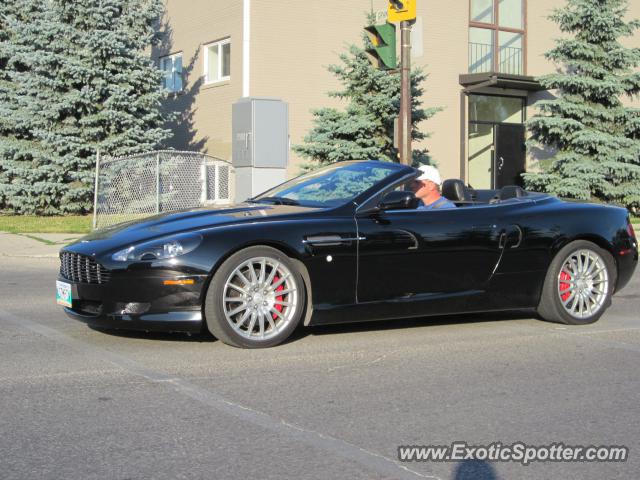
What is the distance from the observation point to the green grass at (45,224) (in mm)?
17594

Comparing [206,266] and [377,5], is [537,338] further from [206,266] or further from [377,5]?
[377,5]

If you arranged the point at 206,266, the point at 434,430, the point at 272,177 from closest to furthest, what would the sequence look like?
1. the point at 434,430
2. the point at 206,266
3. the point at 272,177

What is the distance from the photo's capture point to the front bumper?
19.9 ft

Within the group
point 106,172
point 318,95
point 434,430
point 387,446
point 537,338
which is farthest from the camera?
point 318,95

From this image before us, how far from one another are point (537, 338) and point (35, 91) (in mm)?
15874

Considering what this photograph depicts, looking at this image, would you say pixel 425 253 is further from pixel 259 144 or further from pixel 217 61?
pixel 217 61

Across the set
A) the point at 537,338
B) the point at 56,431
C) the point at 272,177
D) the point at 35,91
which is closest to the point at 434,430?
the point at 56,431

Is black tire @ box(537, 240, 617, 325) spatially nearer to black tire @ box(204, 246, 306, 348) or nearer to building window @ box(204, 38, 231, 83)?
black tire @ box(204, 246, 306, 348)

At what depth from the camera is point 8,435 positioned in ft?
13.9

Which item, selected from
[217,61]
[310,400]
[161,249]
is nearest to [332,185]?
[161,249]

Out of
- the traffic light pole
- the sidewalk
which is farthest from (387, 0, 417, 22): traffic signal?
the sidewalk

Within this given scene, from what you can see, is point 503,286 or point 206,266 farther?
point 503,286

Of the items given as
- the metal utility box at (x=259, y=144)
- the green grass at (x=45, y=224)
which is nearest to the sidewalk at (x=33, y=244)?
the green grass at (x=45, y=224)

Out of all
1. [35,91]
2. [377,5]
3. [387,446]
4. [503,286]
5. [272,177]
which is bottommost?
[387,446]
